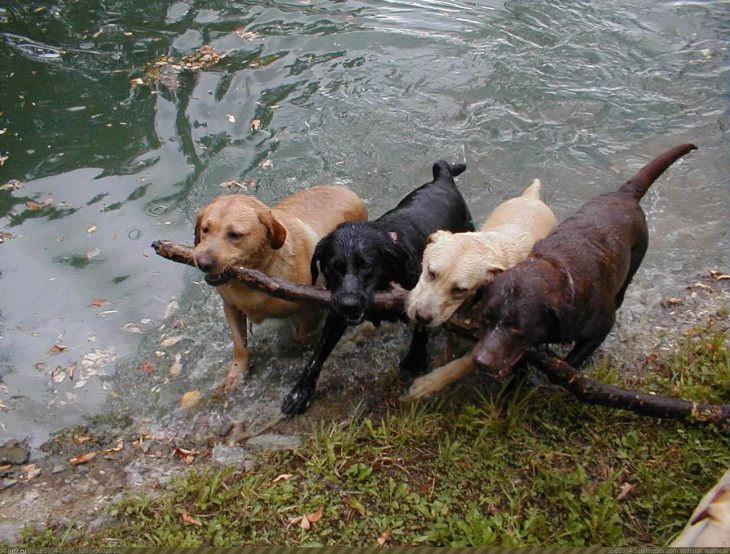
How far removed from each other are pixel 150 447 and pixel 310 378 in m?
1.33

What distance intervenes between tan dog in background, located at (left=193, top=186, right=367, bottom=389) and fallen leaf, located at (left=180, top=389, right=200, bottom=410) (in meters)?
0.23

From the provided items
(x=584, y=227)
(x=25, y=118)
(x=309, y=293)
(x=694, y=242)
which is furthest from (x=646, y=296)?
(x=25, y=118)

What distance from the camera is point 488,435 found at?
15.5 feet

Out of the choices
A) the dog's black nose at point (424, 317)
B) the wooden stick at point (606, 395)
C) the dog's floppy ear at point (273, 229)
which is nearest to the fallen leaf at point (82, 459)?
the dog's floppy ear at point (273, 229)

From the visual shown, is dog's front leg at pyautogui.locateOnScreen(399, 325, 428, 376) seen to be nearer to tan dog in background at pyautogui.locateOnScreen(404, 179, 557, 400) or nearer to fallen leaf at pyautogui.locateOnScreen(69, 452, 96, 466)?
tan dog in background at pyautogui.locateOnScreen(404, 179, 557, 400)

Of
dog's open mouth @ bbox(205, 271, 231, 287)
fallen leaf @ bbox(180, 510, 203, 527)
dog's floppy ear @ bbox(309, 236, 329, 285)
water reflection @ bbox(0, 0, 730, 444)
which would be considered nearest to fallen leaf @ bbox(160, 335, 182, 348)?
water reflection @ bbox(0, 0, 730, 444)

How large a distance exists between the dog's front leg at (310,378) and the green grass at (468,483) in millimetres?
456

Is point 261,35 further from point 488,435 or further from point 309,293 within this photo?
point 488,435

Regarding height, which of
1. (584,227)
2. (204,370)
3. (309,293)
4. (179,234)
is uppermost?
(584,227)

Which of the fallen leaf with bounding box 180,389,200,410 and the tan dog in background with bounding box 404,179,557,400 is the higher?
the tan dog in background with bounding box 404,179,557,400

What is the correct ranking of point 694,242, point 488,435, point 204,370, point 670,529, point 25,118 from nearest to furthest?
1. point 670,529
2. point 488,435
3. point 204,370
4. point 694,242
5. point 25,118

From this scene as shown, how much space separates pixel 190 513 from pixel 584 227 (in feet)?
11.0

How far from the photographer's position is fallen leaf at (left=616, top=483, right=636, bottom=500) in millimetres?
4156

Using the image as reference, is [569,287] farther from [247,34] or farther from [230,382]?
[247,34]
